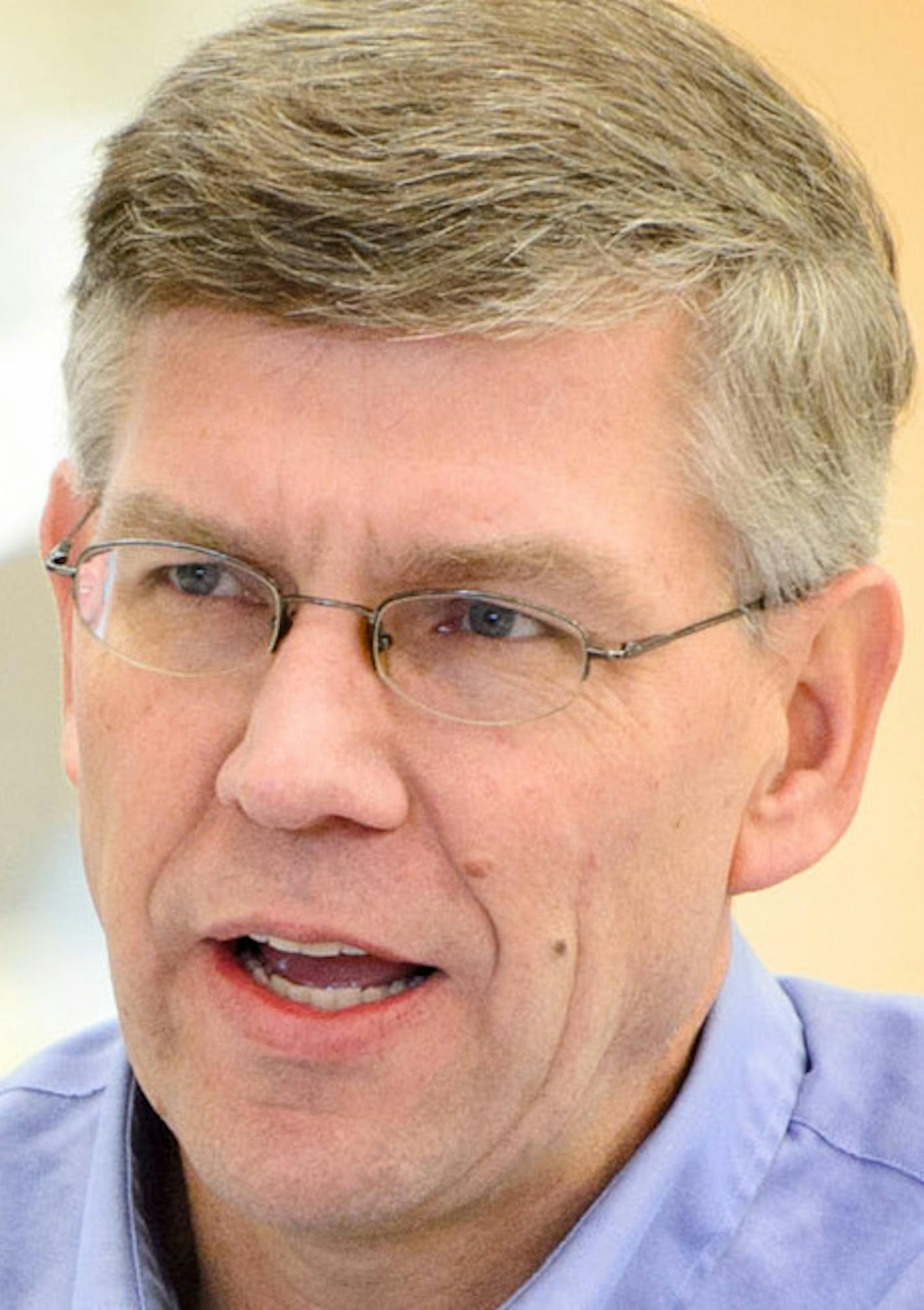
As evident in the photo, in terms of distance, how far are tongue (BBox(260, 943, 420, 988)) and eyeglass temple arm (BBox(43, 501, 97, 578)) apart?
360 mm

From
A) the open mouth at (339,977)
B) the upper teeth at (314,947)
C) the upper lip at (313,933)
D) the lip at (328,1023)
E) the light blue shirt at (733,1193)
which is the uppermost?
the upper lip at (313,933)

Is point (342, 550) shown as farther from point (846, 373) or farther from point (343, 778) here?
point (846, 373)

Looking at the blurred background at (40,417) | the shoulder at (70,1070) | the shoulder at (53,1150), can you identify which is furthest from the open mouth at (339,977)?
the blurred background at (40,417)

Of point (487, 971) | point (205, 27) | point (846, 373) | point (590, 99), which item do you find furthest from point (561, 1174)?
Answer: point (205, 27)

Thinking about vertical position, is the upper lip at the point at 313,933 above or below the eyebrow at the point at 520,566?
below

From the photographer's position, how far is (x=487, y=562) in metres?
1.38

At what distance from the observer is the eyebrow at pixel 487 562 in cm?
138

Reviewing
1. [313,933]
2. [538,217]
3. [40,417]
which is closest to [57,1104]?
[313,933]

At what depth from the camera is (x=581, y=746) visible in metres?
1.40

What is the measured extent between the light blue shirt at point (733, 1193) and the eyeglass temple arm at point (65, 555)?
40 centimetres

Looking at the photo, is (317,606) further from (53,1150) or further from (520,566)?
(53,1150)

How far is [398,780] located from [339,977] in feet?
0.45

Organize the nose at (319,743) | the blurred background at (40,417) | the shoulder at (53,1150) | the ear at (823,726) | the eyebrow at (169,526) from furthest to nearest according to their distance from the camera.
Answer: the blurred background at (40,417) < the shoulder at (53,1150) < the ear at (823,726) < the eyebrow at (169,526) < the nose at (319,743)

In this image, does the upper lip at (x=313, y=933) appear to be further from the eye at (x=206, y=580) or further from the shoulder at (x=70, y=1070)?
the shoulder at (x=70, y=1070)
